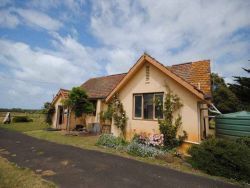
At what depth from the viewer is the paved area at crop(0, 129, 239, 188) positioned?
6.03m

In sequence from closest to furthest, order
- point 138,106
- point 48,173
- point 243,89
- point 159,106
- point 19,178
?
point 19,178 < point 48,173 < point 159,106 < point 138,106 < point 243,89

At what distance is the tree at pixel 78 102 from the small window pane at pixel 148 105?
782cm

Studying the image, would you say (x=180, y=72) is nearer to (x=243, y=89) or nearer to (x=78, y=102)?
(x=78, y=102)

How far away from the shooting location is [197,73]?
42.5 feet

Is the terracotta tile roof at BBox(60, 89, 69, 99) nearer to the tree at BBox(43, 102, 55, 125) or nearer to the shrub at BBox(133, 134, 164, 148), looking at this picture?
the tree at BBox(43, 102, 55, 125)

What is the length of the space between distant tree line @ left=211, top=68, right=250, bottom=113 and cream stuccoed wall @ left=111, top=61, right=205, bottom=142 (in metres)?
21.3

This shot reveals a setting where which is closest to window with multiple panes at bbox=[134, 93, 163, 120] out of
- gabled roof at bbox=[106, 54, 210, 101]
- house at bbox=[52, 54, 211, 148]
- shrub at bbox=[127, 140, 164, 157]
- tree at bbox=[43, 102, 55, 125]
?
house at bbox=[52, 54, 211, 148]

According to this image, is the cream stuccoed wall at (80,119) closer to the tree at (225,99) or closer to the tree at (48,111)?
the tree at (48,111)

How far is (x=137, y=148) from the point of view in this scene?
10141 millimetres

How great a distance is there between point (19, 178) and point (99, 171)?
2762 mm

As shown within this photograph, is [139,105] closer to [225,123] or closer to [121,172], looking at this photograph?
[225,123]

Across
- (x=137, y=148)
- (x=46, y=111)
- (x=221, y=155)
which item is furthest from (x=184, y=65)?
(x=46, y=111)

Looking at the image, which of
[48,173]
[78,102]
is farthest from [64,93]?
[48,173]

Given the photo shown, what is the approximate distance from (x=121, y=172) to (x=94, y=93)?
15466mm
